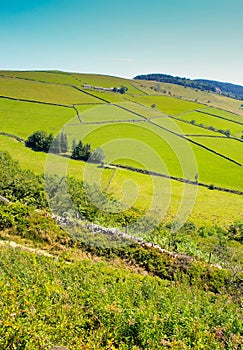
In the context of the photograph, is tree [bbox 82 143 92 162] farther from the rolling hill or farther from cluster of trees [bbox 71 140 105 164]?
the rolling hill

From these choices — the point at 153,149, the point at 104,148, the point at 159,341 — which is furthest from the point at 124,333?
the point at 153,149

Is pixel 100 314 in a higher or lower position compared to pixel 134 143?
lower

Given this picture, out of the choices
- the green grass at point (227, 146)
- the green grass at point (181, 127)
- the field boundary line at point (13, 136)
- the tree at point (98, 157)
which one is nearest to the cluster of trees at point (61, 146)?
the tree at point (98, 157)

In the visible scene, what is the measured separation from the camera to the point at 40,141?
2408 inches

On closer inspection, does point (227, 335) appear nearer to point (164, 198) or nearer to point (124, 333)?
point (124, 333)

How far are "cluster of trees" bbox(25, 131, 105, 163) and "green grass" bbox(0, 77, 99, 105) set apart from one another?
27.6 m

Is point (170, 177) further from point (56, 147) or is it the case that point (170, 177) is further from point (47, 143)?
point (47, 143)

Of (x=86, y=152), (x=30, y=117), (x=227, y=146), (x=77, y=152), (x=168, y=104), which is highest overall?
(x=168, y=104)

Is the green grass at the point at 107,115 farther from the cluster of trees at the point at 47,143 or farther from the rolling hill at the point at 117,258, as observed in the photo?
the rolling hill at the point at 117,258

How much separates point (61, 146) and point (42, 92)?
40.6 metres

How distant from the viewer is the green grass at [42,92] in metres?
88.0

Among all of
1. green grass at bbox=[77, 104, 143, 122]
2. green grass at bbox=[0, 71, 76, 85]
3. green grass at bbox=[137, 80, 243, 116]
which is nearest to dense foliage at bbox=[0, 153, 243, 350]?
green grass at bbox=[77, 104, 143, 122]

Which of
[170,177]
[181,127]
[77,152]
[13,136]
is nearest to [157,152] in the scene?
[170,177]

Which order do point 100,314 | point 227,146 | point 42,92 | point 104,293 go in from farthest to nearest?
point 42,92 < point 227,146 < point 104,293 < point 100,314
